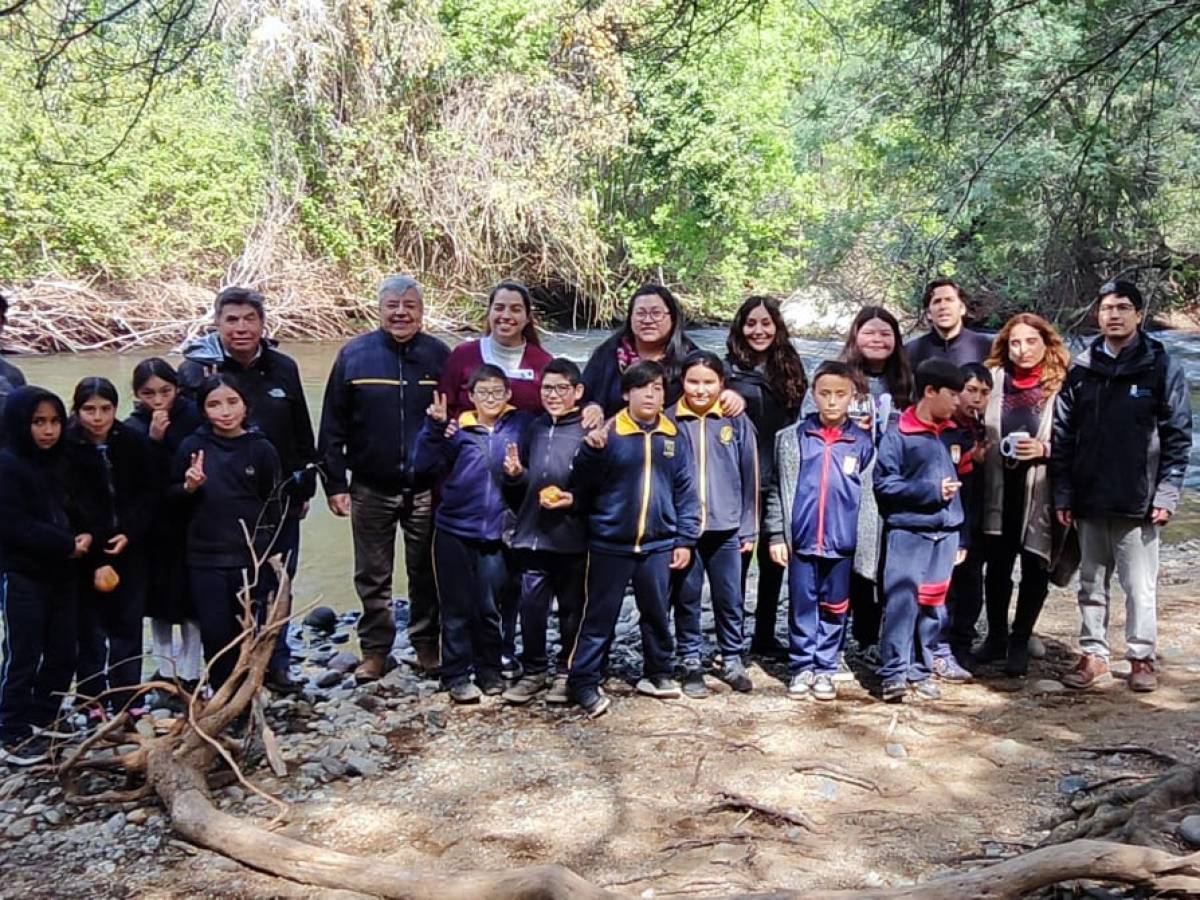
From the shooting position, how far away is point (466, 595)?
495 centimetres

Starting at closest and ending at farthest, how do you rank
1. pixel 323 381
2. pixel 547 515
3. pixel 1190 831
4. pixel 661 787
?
pixel 1190 831, pixel 661 787, pixel 547 515, pixel 323 381

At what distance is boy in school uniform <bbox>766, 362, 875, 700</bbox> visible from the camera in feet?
15.9

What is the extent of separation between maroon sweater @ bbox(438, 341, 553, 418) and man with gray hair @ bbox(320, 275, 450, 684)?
0.13m

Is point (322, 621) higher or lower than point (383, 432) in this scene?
lower

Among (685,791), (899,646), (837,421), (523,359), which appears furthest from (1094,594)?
(523,359)

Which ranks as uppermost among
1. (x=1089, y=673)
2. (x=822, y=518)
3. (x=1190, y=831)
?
(x=822, y=518)

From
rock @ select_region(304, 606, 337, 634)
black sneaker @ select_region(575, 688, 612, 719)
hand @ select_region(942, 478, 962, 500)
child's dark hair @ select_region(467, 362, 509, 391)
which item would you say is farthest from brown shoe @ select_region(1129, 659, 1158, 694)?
rock @ select_region(304, 606, 337, 634)

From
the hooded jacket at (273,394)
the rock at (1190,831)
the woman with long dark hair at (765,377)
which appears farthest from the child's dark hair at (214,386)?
the rock at (1190,831)

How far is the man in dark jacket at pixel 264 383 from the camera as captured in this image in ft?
15.9

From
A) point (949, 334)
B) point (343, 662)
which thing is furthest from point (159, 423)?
point (949, 334)

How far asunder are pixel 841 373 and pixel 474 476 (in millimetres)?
1754

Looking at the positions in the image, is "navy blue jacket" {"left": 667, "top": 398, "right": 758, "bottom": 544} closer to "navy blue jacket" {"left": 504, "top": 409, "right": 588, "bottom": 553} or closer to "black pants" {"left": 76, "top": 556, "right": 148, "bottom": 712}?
"navy blue jacket" {"left": 504, "top": 409, "right": 588, "bottom": 553}

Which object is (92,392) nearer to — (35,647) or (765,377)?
(35,647)

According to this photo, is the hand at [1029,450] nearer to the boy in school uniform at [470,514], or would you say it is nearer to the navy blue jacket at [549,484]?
the navy blue jacket at [549,484]
